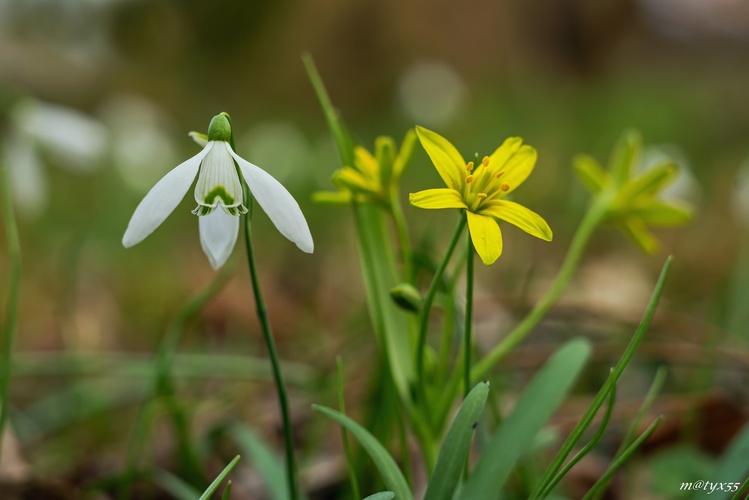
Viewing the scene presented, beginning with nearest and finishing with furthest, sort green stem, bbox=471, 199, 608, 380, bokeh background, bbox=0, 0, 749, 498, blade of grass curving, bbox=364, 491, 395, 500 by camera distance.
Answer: blade of grass curving, bbox=364, 491, 395, 500, green stem, bbox=471, 199, 608, 380, bokeh background, bbox=0, 0, 749, 498

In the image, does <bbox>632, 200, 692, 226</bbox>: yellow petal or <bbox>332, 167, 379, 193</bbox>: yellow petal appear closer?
<bbox>332, 167, 379, 193</bbox>: yellow petal

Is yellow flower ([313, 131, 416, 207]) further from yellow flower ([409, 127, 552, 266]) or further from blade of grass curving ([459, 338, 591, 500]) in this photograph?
blade of grass curving ([459, 338, 591, 500])

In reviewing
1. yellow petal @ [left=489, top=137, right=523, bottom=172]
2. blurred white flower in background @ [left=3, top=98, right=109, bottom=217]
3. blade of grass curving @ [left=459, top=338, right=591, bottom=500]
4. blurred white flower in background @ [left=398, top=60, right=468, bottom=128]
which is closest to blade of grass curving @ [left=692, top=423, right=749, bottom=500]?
blade of grass curving @ [left=459, top=338, right=591, bottom=500]

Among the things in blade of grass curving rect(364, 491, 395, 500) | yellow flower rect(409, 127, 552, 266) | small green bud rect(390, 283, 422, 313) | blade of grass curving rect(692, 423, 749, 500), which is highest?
yellow flower rect(409, 127, 552, 266)

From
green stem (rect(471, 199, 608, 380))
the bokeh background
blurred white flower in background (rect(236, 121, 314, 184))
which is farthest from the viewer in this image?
blurred white flower in background (rect(236, 121, 314, 184))

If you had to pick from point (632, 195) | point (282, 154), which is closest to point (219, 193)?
point (632, 195)

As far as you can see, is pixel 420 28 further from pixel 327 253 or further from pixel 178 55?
pixel 327 253

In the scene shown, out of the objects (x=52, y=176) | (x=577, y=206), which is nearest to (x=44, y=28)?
(x=52, y=176)
